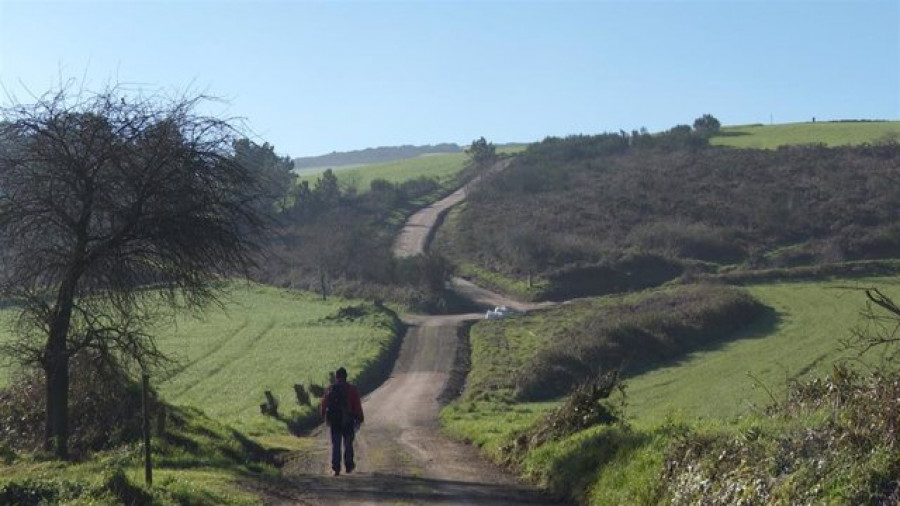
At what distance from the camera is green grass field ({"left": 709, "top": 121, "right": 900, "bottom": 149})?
408 ft

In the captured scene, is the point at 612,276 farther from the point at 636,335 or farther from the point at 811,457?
Result: the point at 811,457

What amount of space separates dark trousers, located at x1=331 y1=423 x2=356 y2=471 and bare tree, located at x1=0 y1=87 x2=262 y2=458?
374cm

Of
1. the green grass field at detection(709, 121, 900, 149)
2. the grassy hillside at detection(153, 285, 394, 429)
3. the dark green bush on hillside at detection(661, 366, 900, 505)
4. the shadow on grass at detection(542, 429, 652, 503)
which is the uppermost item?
the green grass field at detection(709, 121, 900, 149)

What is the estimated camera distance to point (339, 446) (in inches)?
655

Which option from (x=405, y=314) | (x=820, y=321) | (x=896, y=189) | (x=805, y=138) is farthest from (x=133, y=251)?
(x=805, y=138)

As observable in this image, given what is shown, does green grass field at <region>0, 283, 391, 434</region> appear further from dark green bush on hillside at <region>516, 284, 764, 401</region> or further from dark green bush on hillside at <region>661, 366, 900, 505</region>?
dark green bush on hillside at <region>661, 366, 900, 505</region>

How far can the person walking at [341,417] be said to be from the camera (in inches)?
653

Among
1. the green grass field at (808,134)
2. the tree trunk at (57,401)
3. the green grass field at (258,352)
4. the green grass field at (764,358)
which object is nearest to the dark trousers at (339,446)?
the tree trunk at (57,401)

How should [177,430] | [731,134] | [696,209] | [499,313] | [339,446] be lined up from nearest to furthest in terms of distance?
[339,446], [177,430], [499,313], [696,209], [731,134]

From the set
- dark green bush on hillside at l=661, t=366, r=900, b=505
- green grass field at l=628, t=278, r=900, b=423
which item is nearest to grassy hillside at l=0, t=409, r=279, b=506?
dark green bush on hillside at l=661, t=366, r=900, b=505

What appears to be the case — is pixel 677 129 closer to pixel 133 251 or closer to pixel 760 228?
pixel 760 228

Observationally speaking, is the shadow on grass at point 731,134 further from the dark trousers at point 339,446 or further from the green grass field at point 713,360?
the dark trousers at point 339,446

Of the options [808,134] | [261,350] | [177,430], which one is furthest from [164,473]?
[808,134]

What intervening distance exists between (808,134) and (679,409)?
121763mm
